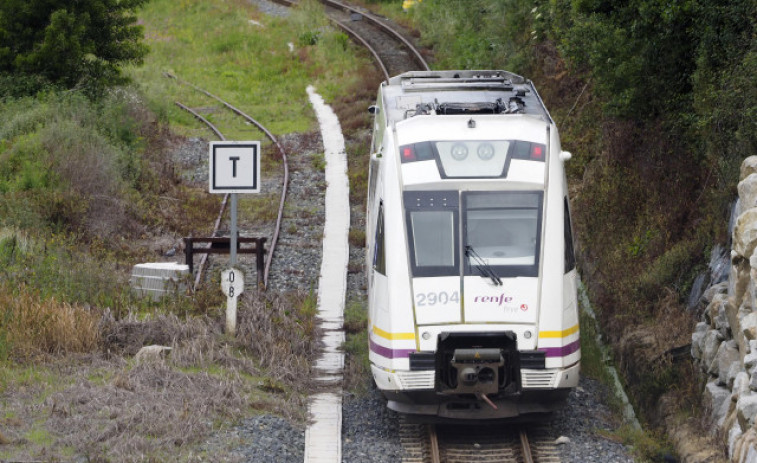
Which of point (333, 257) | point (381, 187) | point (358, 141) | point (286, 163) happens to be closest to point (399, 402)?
point (381, 187)

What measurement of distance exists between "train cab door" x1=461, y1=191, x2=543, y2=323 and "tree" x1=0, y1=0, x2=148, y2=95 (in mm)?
14843

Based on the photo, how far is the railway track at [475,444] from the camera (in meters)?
11.7

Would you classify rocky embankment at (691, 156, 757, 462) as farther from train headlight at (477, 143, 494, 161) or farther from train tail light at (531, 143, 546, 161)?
train headlight at (477, 143, 494, 161)

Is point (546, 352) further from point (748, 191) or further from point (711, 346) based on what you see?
point (748, 191)

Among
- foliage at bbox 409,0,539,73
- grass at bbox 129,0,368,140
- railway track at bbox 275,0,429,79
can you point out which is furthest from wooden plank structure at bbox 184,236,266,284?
railway track at bbox 275,0,429,79

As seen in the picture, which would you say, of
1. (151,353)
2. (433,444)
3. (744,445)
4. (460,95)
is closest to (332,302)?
(460,95)

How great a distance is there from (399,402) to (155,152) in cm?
1439

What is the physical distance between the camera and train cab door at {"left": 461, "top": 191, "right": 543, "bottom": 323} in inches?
461

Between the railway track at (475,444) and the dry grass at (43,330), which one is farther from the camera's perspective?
the dry grass at (43,330)

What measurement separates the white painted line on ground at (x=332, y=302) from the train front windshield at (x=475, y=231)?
2.09m

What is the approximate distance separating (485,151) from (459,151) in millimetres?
297

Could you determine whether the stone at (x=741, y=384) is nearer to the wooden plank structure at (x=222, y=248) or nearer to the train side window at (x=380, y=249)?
the train side window at (x=380, y=249)

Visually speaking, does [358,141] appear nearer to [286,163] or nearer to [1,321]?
[286,163]

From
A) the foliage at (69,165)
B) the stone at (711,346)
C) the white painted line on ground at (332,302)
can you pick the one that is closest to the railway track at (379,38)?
the white painted line on ground at (332,302)
